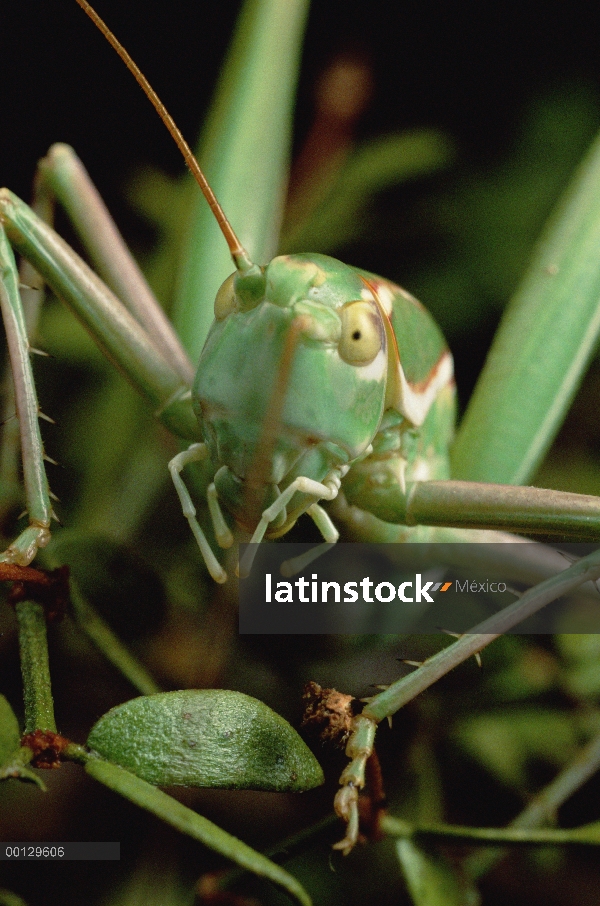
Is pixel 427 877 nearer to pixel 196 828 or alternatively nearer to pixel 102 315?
pixel 196 828

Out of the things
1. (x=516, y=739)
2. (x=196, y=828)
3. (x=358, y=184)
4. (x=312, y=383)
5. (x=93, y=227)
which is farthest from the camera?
(x=358, y=184)

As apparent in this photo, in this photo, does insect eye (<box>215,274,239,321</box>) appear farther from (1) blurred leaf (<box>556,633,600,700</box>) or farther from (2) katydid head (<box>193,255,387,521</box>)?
(1) blurred leaf (<box>556,633,600,700</box>)

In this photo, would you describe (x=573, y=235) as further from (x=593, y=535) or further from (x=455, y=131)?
(x=593, y=535)

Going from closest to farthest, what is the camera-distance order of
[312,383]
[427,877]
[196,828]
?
1. [196,828]
2. [427,877]
3. [312,383]

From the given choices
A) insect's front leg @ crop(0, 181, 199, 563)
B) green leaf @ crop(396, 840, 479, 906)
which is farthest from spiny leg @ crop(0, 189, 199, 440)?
green leaf @ crop(396, 840, 479, 906)

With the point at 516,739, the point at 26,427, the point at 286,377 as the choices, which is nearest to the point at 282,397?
the point at 286,377

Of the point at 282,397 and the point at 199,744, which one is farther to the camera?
the point at 282,397

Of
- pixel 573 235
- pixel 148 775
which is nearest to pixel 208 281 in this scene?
pixel 573 235

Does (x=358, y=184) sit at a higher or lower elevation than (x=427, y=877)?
higher
